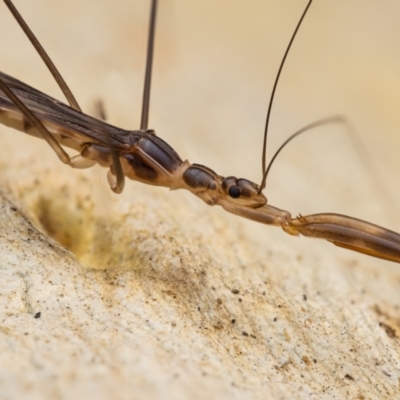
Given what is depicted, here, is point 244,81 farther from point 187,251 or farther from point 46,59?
point 187,251

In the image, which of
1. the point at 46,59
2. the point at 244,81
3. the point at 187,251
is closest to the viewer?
the point at 187,251

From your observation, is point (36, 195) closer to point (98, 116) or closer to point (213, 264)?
point (98, 116)

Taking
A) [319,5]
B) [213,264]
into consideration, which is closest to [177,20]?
[319,5]

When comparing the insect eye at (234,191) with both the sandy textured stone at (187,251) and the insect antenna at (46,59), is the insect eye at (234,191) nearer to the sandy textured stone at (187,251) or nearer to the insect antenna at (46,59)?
the sandy textured stone at (187,251)

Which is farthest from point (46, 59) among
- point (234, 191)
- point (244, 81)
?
point (244, 81)

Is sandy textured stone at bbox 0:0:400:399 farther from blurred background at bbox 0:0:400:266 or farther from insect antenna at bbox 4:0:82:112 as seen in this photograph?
insect antenna at bbox 4:0:82:112

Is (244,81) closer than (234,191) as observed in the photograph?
No
